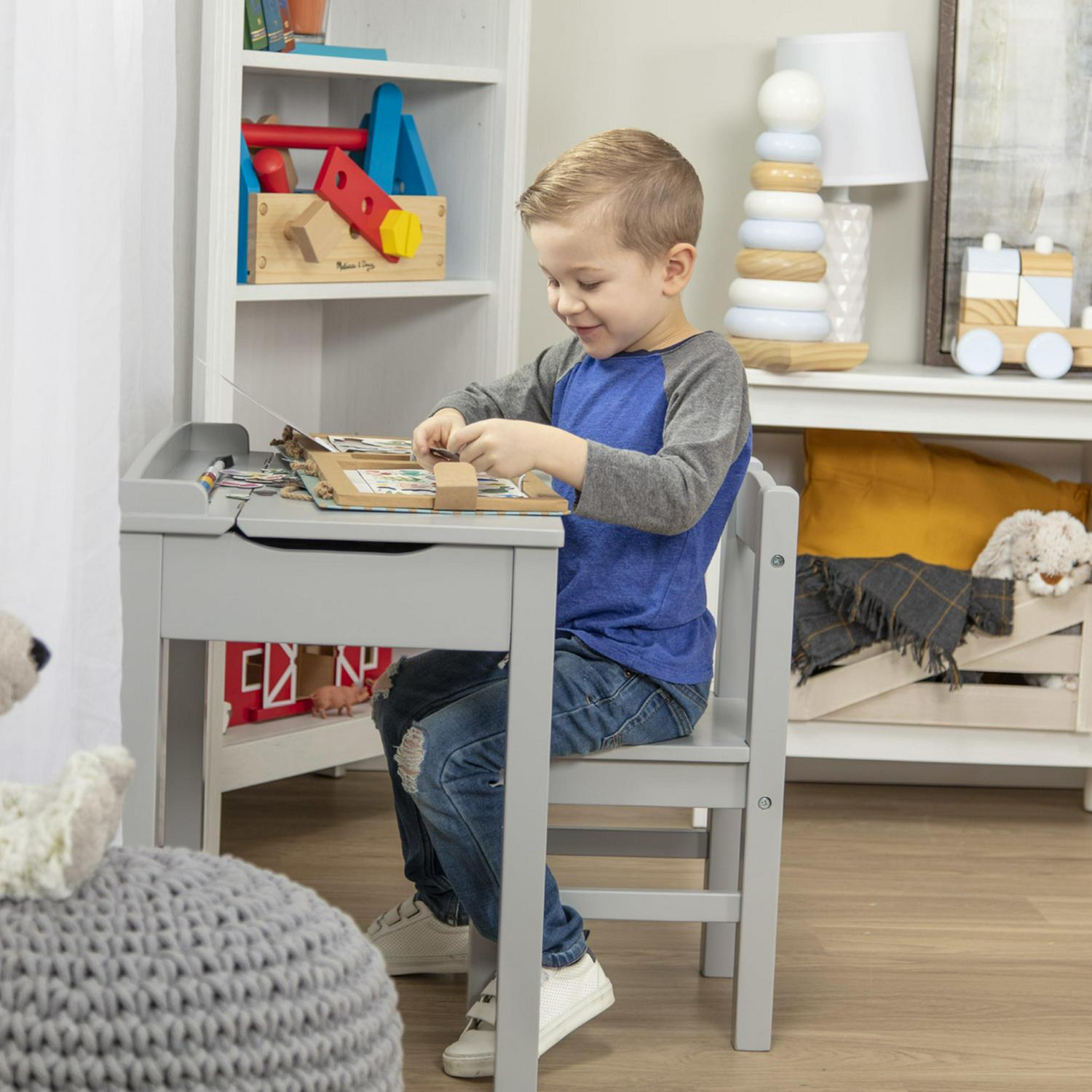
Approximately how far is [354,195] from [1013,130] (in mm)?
1071

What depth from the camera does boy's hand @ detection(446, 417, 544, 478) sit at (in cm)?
125

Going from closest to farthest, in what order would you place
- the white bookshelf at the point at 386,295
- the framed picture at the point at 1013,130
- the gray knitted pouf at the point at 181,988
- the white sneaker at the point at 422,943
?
1. the gray knitted pouf at the point at 181,988
2. the white sneaker at the point at 422,943
3. the white bookshelf at the point at 386,295
4. the framed picture at the point at 1013,130

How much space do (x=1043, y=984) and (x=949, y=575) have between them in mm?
644

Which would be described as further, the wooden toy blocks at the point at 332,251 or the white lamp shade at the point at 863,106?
the white lamp shade at the point at 863,106

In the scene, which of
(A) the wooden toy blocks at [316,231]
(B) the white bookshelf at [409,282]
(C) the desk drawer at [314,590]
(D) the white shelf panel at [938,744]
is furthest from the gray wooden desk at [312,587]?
(D) the white shelf panel at [938,744]

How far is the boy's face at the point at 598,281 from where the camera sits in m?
1.38

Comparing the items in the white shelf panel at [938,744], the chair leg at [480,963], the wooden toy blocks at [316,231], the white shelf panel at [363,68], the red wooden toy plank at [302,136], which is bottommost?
the chair leg at [480,963]

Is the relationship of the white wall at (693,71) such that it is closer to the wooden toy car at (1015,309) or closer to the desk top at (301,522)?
the wooden toy car at (1015,309)

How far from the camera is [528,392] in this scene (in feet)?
5.16

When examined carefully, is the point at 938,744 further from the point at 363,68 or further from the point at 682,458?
the point at 363,68

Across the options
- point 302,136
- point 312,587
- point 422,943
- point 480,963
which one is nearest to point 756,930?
point 480,963

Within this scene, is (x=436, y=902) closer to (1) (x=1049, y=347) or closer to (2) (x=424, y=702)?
(2) (x=424, y=702)

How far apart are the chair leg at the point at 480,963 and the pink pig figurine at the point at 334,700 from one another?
62cm

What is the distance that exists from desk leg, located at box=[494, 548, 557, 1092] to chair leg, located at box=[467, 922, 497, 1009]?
155 millimetres
